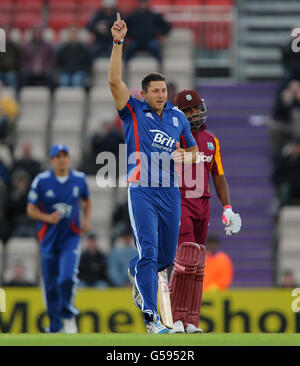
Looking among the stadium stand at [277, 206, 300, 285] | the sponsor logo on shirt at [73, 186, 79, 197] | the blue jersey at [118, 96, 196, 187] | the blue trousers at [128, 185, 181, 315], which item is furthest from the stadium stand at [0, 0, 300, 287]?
the blue jersey at [118, 96, 196, 187]

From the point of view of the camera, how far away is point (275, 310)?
47.6 ft

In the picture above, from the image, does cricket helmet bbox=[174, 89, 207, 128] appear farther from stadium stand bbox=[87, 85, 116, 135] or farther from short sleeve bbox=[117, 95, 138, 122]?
stadium stand bbox=[87, 85, 116, 135]

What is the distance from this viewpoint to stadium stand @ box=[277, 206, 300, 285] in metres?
16.5

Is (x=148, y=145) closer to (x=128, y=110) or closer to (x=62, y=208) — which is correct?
(x=128, y=110)

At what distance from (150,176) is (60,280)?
3816 mm

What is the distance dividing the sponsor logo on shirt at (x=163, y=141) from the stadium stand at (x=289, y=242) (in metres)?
8.15

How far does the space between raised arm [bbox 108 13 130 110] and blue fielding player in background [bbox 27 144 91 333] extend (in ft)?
12.9

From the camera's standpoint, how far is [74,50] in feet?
64.9

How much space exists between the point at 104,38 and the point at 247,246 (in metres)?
5.17

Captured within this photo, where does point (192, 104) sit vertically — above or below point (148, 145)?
above

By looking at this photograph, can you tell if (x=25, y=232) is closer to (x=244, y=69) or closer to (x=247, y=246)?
(x=247, y=246)

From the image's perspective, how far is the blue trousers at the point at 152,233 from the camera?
8391mm

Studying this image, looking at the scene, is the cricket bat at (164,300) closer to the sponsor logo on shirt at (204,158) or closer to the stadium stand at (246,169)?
the sponsor logo on shirt at (204,158)

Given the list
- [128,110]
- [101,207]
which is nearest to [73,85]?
[101,207]
